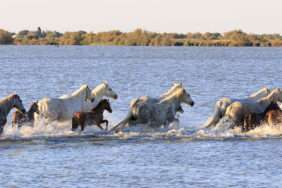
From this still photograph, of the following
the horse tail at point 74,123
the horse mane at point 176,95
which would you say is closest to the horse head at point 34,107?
the horse tail at point 74,123

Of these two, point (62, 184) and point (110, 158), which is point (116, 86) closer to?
point (110, 158)

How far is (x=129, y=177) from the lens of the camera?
1205cm

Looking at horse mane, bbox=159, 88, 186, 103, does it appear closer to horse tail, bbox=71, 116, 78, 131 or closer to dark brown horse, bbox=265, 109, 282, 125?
dark brown horse, bbox=265, 109, 282, 125

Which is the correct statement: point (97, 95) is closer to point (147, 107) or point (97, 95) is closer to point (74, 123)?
point (147, 107)

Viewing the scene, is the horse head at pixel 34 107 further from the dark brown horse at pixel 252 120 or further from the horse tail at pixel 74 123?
the dark brown horse at pixel 252 120

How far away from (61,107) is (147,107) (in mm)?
2221

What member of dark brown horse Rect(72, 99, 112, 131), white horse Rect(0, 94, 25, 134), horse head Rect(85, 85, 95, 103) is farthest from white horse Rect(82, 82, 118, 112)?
white horse Rect(0, 94, 25, 134)

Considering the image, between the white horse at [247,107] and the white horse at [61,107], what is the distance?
3.93m

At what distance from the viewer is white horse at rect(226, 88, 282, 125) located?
56.9 ft

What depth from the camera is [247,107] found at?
57.9 feet

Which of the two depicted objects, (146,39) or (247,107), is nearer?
(247,107)

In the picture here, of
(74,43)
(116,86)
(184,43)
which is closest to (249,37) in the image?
(184,43)

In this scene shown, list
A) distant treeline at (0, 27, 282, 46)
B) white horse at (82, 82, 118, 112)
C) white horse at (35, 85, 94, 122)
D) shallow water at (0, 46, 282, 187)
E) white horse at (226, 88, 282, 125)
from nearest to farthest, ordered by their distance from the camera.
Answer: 1. shallow water at (0, 46, 282, 187)
2. white horse at (35, 85, 94, 122)
3. white horse at (226, 88, 282, 125)
4. white horse at (82, 82, 118, 112)
5. distant treeline at (0, 27, 282, 46)

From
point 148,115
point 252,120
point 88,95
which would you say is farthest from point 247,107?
point 88,95
